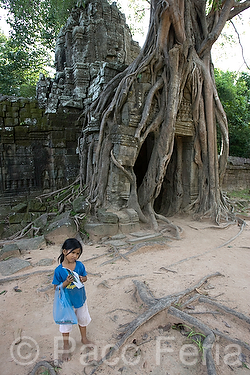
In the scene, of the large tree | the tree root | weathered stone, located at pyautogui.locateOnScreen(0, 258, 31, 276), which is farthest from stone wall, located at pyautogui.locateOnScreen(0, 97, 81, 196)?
the tree root

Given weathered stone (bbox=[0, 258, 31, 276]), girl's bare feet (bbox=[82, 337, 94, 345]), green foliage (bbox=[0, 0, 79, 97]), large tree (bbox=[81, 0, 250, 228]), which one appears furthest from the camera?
green foliage (bbox=[0, 0, 79, 97])

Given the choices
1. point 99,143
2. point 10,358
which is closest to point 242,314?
point 10,358

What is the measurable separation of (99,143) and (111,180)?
848 mm

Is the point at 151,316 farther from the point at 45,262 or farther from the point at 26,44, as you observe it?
the point at 26,44

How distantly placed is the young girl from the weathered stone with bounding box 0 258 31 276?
1.66 meters

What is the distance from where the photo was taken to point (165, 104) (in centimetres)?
536

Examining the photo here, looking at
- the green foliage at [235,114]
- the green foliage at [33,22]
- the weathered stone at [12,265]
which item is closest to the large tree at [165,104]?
the weathered stone at [12,265]

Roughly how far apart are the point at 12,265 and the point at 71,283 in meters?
1.92

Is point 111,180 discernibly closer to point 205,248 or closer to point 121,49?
point 205,248

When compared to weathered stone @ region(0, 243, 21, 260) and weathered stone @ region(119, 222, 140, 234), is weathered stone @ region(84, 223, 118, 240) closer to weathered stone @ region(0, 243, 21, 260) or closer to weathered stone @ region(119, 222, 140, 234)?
weathered stone @ region(119, 222, 140, 234)

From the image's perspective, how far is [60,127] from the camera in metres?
7.13

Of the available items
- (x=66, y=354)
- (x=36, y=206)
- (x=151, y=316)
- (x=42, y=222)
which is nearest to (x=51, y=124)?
(x=36, y=206)

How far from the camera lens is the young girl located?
1.76m

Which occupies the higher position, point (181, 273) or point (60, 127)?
point (60, 127)
